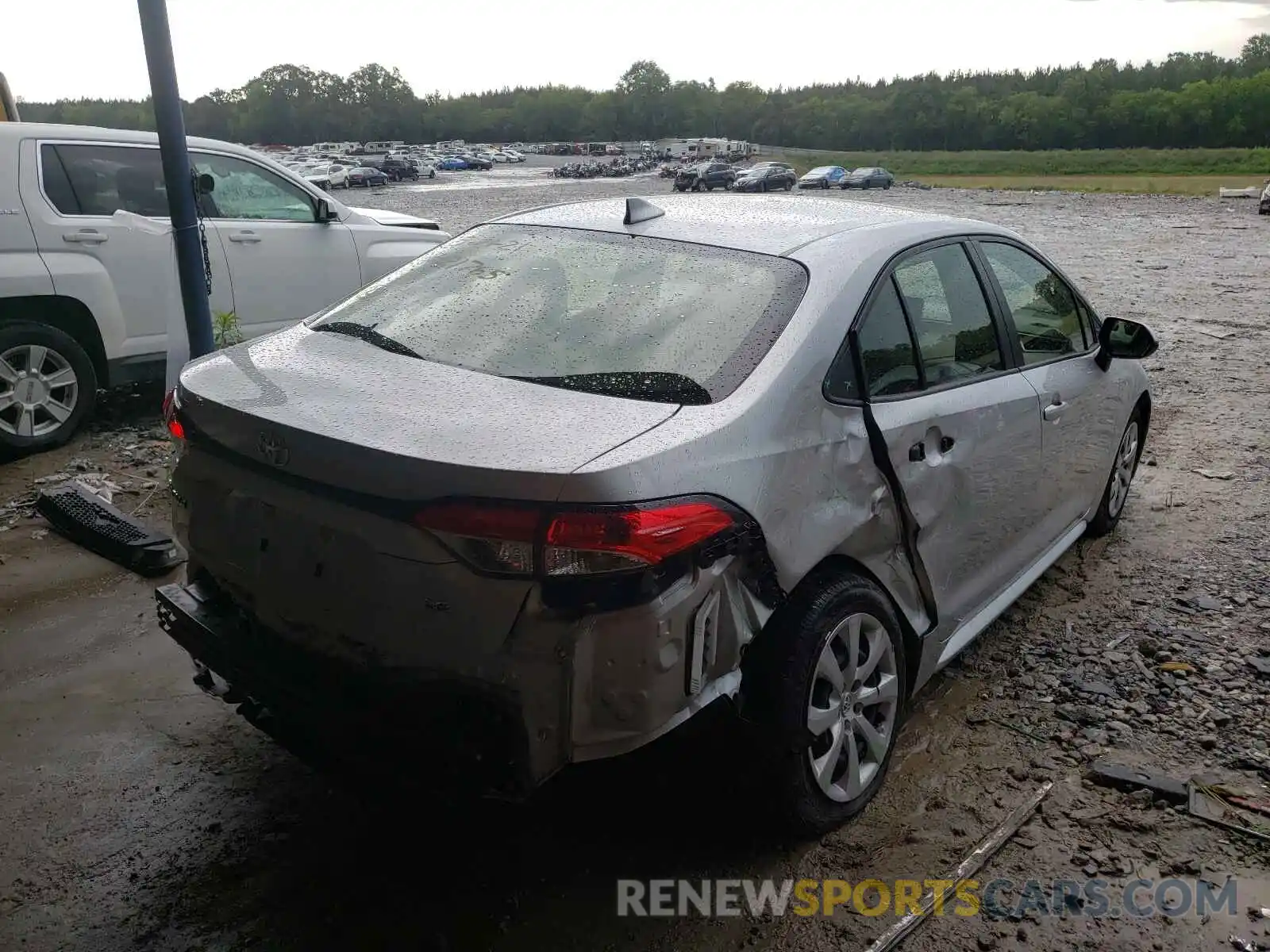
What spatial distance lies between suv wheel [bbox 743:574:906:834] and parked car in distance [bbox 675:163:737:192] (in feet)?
128

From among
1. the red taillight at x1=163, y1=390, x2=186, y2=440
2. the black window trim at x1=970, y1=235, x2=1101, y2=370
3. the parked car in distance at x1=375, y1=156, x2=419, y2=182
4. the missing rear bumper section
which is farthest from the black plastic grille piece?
→ the parked car in distance at x1=375, y1=156, x2=419, y2=182

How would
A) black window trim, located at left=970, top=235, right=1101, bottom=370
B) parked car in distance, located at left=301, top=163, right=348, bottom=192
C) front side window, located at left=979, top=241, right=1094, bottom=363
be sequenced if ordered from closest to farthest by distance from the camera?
black window trim, located at left=970, top=235, right=1101, bottom=370 < front side window, located at left=979, top=241, right=1094, bottom=363 < parked car in distance, located at left=301, top=163, right=348, bottom=192

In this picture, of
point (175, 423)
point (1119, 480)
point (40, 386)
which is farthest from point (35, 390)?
point (1119, 480)

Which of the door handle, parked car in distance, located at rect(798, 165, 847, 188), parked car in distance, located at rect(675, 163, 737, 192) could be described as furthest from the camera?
parked car in distance, located at rect(798, 165, 847, 188)

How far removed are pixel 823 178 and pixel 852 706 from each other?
51919mm

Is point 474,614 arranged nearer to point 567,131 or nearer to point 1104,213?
point 1104,213

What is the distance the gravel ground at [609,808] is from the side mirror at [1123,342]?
41.7 inches

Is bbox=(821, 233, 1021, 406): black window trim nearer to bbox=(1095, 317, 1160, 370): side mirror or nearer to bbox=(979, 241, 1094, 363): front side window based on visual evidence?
bbox=(979, 241, 1094, 363): front side window

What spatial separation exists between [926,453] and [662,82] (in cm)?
12076

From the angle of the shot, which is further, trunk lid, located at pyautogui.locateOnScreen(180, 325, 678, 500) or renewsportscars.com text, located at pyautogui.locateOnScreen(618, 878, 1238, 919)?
renewsportscars.com text, located at pyautogui.locateOnScreen(618, 878, 1238, 919)

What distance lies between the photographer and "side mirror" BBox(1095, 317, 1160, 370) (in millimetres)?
4363

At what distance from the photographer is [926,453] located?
10.1 ft

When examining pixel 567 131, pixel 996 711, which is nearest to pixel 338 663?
pixel 996 711

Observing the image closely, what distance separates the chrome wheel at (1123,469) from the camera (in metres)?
5.04
